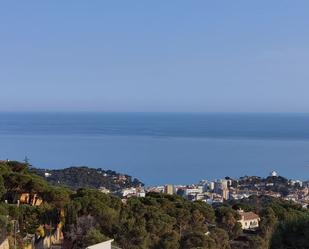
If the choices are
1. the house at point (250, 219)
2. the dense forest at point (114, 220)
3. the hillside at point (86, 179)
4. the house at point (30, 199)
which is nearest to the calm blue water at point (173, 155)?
the hillside at point (86, 179)

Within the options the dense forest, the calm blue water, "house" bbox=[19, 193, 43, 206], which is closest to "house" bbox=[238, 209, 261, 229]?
the dense forest

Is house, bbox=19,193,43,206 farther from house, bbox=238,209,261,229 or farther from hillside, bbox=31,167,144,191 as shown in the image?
hillside, bbox=31,167,144,191

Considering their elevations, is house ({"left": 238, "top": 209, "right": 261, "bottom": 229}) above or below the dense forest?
below

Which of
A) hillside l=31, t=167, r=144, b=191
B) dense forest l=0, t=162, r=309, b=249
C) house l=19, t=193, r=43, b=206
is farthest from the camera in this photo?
hillside l=31, t=167, r=144, b=191

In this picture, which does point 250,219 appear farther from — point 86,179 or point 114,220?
point 86,179

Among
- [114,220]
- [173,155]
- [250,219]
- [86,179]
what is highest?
[114,220]

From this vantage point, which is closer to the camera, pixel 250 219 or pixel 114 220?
pixel 114 220

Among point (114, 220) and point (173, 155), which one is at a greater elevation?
point (114, 220)

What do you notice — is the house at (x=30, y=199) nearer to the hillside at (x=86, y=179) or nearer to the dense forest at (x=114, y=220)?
the dense forest at (x=114, y=220)

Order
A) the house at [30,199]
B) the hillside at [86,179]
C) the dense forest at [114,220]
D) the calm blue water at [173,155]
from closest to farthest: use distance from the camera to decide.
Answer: the dense forest at [114,220], the house at [30,199], the hillside at [86,179], the calm blue water at [173,155]

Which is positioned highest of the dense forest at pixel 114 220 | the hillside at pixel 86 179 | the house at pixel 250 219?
the dense forest at pixel 114 220

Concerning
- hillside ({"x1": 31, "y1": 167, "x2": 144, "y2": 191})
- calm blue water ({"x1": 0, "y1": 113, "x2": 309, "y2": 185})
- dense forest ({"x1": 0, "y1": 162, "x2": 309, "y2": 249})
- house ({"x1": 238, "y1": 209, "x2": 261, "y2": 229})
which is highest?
dense forest ({"x1": 0, "y1": 162, "x2": 309, "y2": 249})

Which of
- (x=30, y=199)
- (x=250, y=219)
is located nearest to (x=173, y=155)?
(x=250, y=219)
